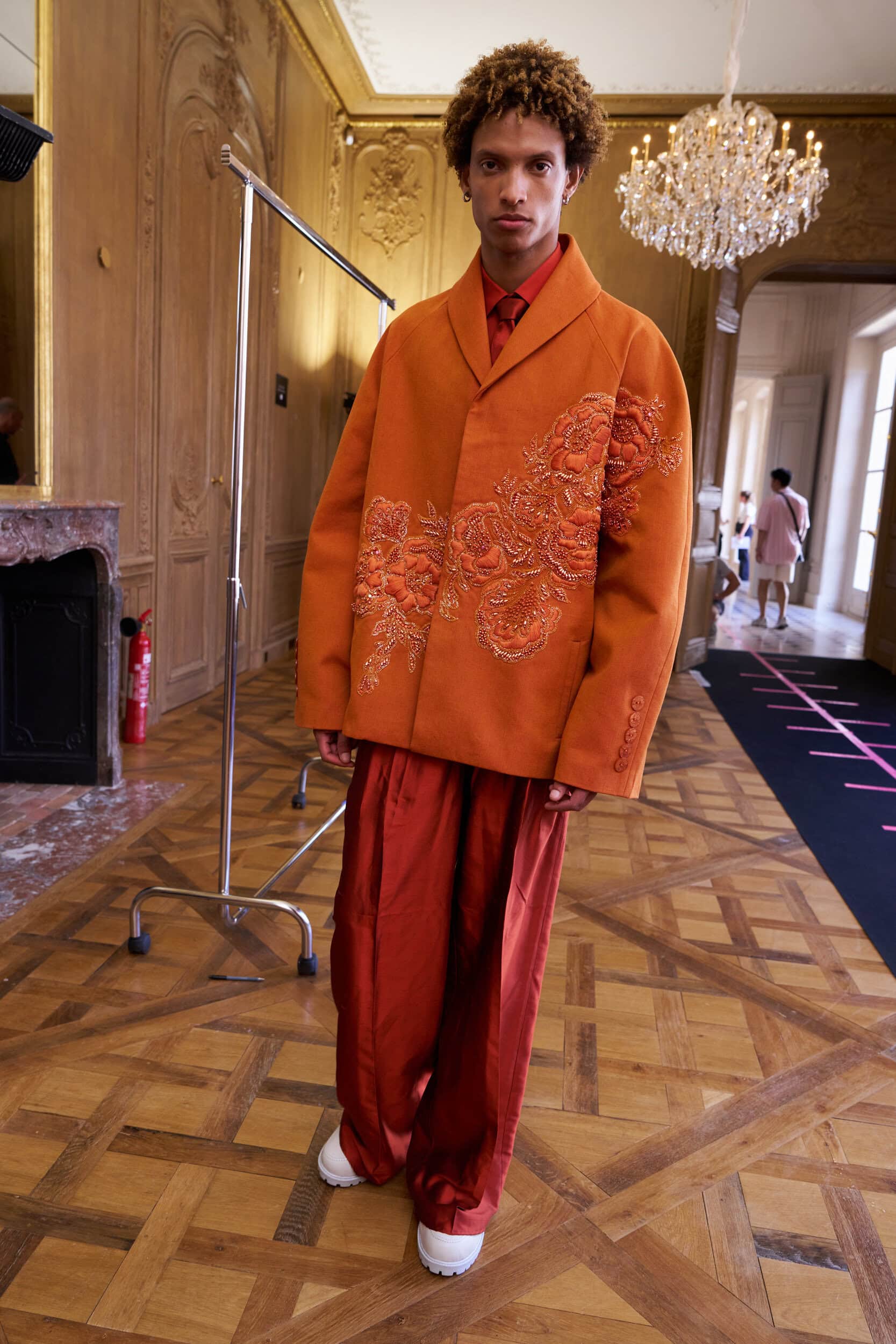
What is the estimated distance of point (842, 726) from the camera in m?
4.95

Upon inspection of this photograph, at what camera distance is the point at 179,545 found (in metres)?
4.38

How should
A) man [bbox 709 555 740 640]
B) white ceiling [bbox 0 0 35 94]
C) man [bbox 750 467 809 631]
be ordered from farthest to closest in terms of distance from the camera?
man [bbox 750 467 809 631] < man [bbox 709 555 740 640] < white ceiling [bbox 0 0 35 94]

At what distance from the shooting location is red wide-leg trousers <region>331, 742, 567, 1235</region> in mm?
1220

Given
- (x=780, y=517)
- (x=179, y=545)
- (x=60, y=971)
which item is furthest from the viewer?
(x=780, y=517)

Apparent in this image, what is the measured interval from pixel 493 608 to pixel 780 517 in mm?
7719

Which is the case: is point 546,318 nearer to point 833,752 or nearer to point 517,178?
point 517,178

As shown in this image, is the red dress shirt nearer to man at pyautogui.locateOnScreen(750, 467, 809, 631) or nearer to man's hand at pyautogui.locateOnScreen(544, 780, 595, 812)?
man's hand at pyautogui.locateOnScreen(544, 780, 595, 812)

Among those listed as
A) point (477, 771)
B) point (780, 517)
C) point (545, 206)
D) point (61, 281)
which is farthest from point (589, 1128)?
point (780, 517)

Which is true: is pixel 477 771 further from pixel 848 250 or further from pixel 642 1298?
pixel 848 250

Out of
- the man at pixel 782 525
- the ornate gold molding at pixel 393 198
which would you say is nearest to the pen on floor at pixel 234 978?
the ornate gold molding at pixel 393 198

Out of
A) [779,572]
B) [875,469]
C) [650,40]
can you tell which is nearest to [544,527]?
[650,40]

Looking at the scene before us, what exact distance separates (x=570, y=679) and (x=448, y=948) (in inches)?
16.8

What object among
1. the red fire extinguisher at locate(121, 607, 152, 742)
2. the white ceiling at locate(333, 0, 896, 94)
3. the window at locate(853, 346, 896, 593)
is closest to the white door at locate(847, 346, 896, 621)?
the window at locate(853, 346, 896, 593)

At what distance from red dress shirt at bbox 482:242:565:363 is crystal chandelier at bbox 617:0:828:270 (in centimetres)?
405
